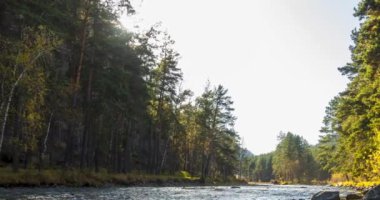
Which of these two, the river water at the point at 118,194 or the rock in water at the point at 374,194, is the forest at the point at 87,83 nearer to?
the river water at the point at 118,194

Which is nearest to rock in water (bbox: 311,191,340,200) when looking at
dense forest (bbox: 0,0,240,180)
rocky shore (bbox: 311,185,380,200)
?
rocky shore (bbox: 311,185,380,200)

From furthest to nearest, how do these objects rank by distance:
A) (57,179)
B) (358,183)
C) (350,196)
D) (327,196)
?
(358,183) < (57,179) < (350,196) < (327,196)

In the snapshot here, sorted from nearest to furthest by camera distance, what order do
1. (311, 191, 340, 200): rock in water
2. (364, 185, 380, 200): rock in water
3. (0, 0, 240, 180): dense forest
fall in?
(364, 185, 380, 200): rock in water < (311, 191, 340, 200): rock in water < (0, 0, 240, 180): dense forest

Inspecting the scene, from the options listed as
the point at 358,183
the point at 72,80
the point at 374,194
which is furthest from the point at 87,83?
the point at 358,183

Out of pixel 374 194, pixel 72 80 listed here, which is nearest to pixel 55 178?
pixel 72 80

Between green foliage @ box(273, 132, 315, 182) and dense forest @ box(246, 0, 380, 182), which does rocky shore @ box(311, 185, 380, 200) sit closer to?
dense forest @ box(246, 0, 380, 182)

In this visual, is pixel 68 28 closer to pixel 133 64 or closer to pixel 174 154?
pixel 133 64

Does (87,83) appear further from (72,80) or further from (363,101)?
(363,101)

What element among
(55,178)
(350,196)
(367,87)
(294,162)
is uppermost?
(367,87)

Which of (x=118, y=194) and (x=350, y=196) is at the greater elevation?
(x=350, y=196)

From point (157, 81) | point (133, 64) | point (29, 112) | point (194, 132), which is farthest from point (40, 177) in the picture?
point (194, 132)

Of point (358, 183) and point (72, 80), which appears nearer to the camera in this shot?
point (72, 80)

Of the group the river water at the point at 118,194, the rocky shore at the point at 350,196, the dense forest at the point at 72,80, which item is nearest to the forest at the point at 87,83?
the dense forest at the point at 72,80

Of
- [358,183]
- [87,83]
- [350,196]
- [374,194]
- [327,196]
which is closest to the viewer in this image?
[374,194]
